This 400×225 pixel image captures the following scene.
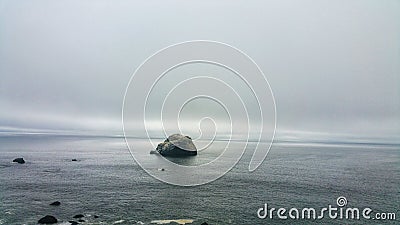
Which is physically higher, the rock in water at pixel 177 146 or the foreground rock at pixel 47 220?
the rock in water at pixel 177 146

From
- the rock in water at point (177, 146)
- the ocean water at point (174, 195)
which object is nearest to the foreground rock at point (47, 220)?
the ocean water at point (174, 195)

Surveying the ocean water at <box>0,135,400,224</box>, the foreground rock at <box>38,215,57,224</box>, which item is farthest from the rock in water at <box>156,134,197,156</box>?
the foreground rock at <box>38,215,57,224</box>

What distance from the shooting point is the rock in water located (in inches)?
3615

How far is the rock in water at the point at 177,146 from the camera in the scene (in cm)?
9181

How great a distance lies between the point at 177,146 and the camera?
3669 inches

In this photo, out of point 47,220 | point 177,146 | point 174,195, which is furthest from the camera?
point 177,146

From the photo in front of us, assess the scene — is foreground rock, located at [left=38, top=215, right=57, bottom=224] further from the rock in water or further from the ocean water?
the rock in water

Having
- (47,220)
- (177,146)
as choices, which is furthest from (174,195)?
(177,146)

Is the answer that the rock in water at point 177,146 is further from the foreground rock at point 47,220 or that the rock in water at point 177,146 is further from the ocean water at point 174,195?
the foreground rock at point 47,220

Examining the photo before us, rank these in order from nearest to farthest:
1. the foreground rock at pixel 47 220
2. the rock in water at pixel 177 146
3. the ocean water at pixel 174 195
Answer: the foreground rock at pixel 47 220 < the ocean water at pixel 174 195 < the rock in water at pixel 177 146

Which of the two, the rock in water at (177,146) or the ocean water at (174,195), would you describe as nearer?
the ocean water at (174,195)

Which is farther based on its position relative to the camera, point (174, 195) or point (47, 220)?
point (174, 195)

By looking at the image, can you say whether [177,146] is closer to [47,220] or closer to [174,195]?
[174,195]

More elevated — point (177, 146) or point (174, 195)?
point (177, 146)
